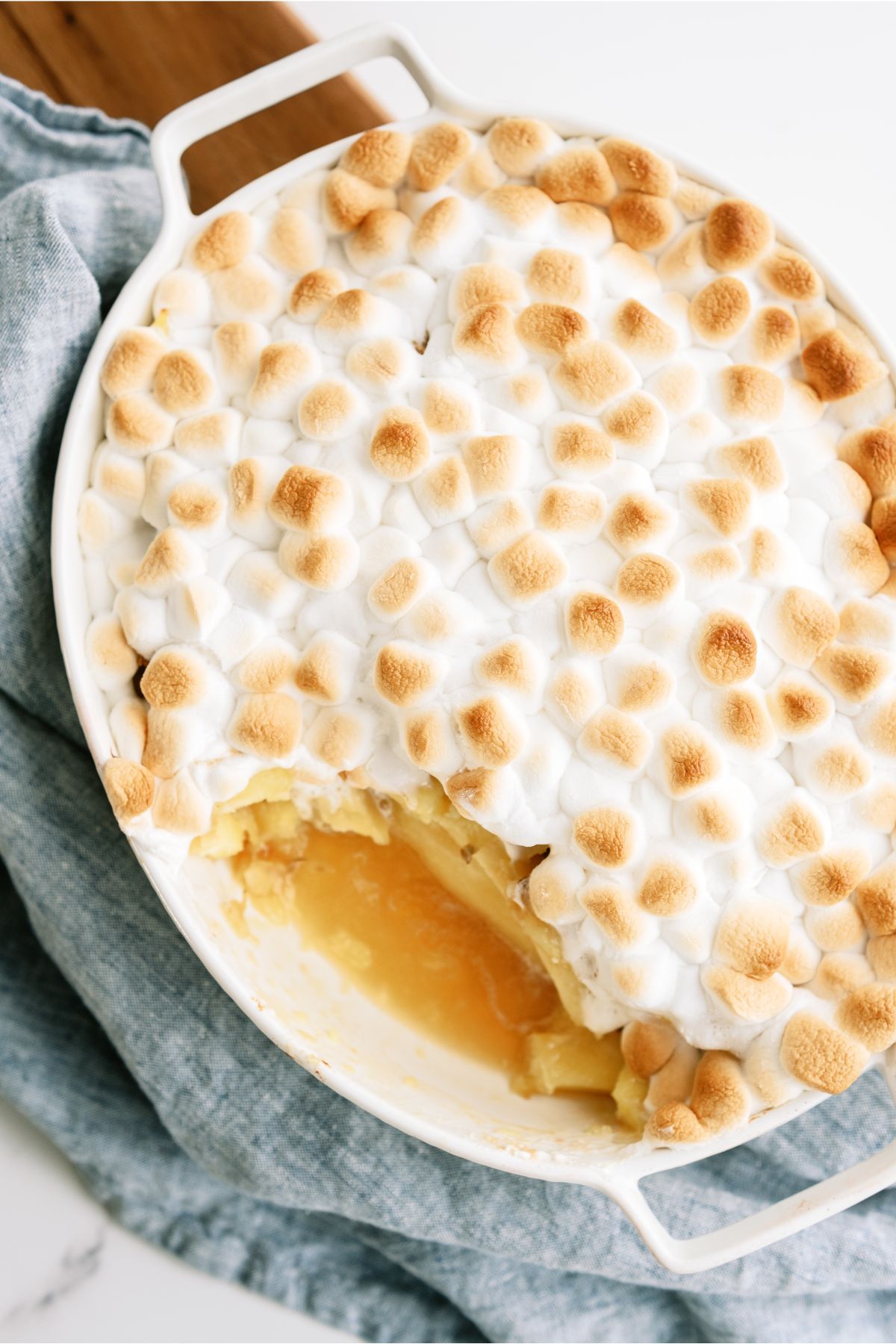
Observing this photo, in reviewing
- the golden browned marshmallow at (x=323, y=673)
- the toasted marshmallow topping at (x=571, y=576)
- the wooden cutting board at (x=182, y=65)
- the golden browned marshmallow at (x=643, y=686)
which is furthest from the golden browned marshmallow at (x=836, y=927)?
the wooden cutting board at (x=182, y=65)

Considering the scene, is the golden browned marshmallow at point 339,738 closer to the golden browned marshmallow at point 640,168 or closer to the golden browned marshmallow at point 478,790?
the golden browned marshmallow at point 478,790

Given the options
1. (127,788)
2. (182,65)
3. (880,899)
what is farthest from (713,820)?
(182,65)

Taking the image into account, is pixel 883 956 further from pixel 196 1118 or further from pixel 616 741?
pixel 196 1118

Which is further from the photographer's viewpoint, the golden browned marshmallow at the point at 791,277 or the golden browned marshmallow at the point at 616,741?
the golden browned marshmallow at the point at 791,277

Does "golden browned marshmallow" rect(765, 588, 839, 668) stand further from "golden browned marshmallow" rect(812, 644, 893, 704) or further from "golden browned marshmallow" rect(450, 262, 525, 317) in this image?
"golden browned marshmallow" rect(450, 262, 525, 317)

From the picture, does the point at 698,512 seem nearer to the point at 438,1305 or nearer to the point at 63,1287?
the point at 438,1305

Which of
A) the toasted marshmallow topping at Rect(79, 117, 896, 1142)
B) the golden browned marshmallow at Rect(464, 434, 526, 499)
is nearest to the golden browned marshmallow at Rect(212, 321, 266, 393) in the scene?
the toasted marshmallow topping at Rect(79, 117, 896, 1142)
